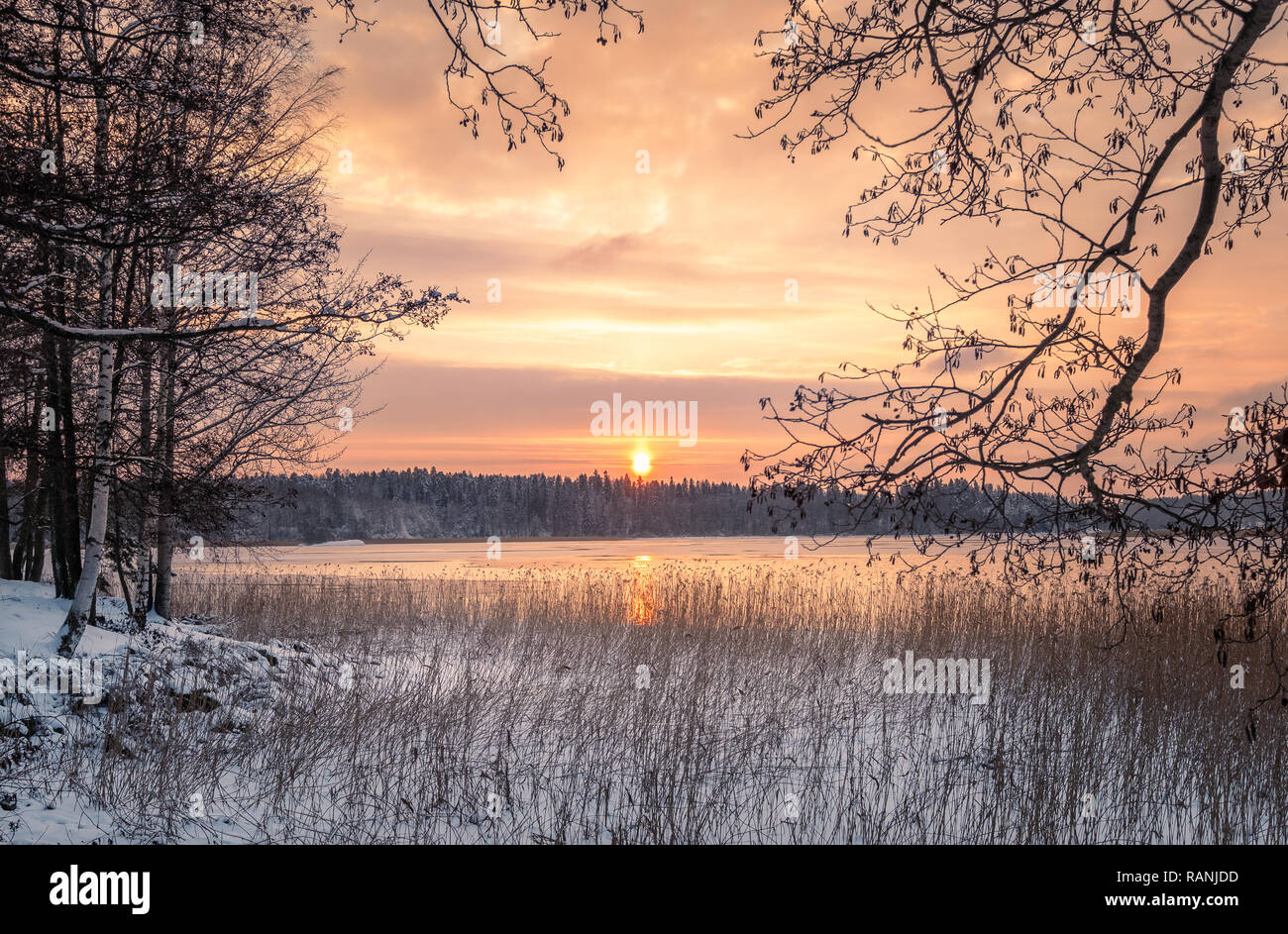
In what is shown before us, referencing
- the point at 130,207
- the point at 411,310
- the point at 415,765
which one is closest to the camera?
the point at 130,207

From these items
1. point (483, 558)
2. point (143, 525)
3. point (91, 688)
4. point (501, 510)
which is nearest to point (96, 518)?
point (91, 688)

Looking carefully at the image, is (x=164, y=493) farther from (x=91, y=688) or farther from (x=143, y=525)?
(x=143, y=525)

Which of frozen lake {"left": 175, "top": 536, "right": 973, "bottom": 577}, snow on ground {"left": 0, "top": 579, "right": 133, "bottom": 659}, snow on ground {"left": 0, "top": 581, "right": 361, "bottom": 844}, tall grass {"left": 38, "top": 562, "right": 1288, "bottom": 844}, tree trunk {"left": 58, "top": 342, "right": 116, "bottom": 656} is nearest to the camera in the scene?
snow on ground {"left": 0, "top": 581, "right": 361, "bottom": 844}

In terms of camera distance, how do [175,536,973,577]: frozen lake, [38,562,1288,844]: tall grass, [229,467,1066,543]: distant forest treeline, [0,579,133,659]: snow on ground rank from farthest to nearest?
[229,467,1066,543]: distant forest treeline < [175,536,973,577]: frozen lake < [0,579,133,659]: snow on ground < [38,562,1288,844]: tall grass

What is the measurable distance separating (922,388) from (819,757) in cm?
486

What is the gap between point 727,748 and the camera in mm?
7781

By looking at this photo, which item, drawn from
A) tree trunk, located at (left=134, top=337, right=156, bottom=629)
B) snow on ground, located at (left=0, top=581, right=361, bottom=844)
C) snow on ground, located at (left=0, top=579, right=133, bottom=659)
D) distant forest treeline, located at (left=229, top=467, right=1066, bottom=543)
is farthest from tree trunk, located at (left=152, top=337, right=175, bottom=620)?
distant forest treeline, located at (left=229, top=467, right=1066, bottom=543)

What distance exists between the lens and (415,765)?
7.02 m

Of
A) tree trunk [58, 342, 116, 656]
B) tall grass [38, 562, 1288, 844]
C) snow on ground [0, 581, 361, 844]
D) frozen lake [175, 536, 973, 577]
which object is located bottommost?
Result: frozen lake [175, 536, 973, 577]

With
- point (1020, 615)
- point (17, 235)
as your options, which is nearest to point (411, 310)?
point (17, 235)

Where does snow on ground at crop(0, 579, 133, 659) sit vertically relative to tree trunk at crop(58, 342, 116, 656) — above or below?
below

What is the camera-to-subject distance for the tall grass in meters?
6.07

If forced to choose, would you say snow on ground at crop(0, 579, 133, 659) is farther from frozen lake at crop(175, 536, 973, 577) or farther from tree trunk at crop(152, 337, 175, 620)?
frozen lake at crop(175, 536, 973, 577)
